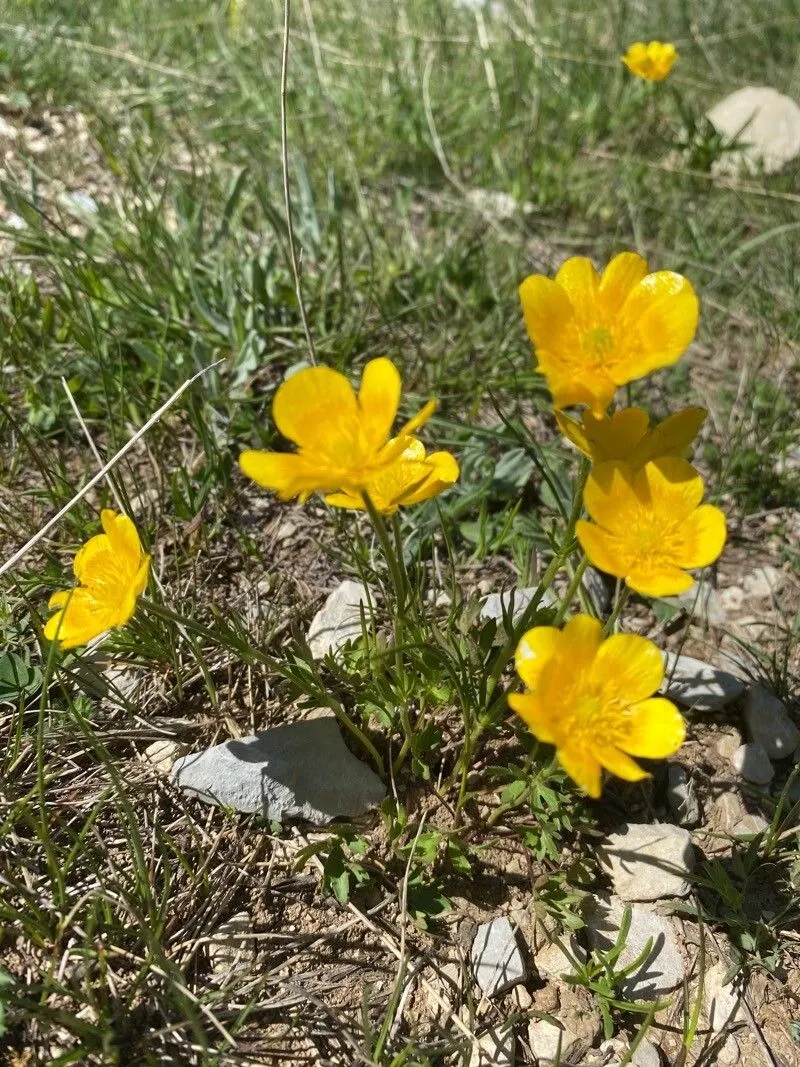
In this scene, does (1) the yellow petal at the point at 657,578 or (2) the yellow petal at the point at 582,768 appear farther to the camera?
(1) the yellow petal at the point at 657,578

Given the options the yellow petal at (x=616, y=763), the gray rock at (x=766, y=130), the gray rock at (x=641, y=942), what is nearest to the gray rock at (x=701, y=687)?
the gray rock at (x=641, y=942)

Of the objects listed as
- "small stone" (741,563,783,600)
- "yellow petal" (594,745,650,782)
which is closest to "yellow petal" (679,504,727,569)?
"yellow petal" (594,745,650,782)

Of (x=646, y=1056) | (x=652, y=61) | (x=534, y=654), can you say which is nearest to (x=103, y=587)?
(x=534, y=654)

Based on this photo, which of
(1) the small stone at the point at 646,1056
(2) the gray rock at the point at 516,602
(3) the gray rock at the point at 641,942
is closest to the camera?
(1) the small stone at the point at 646,1056

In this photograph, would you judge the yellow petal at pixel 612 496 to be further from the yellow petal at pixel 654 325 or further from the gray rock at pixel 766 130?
the gray rock at pixel 766 130

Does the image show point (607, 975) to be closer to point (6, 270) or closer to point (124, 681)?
point (124, 681)

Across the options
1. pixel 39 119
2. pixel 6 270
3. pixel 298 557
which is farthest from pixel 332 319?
pixel 39 119

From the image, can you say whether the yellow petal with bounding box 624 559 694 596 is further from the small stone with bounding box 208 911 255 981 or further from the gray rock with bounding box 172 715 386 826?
the small stone with bounding box 208 911 255 981
